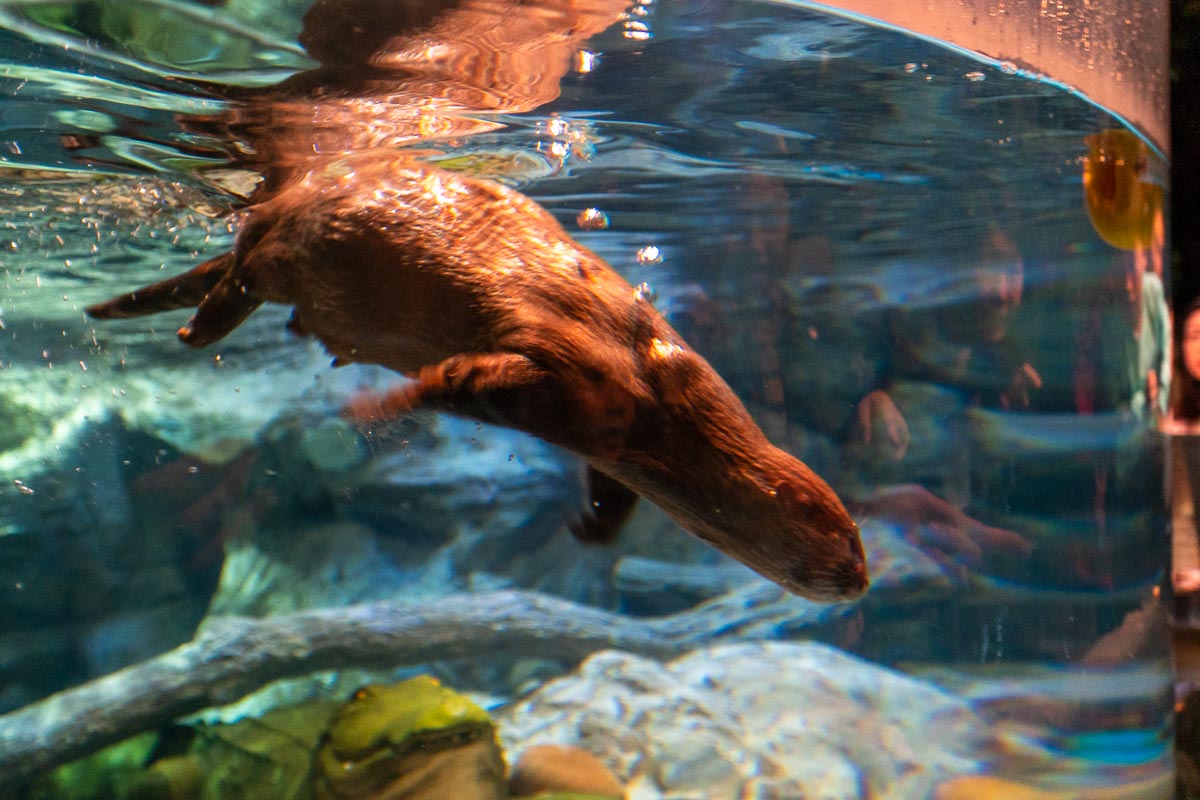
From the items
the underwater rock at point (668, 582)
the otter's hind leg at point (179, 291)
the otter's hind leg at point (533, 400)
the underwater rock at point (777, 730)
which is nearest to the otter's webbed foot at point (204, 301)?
the otter's hind leg at point (179, 291)

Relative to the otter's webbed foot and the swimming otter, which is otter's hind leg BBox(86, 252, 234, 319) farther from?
the swimming otter

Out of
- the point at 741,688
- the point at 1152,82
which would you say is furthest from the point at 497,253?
the point at 1152,82

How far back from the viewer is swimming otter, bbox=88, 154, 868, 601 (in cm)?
161

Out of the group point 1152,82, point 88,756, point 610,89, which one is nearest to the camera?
point 610,89

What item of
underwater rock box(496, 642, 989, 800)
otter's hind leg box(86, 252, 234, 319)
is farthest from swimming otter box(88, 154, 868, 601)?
underwater rock box(496, 642, 989, 800)

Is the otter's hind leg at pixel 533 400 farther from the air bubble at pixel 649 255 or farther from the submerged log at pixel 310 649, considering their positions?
the air bubble at pixel 649 255

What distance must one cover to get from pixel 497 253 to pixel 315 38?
1.05m

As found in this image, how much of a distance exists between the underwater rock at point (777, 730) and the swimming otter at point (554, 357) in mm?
1069

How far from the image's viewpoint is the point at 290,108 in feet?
9.69

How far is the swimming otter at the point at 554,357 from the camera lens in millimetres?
1614

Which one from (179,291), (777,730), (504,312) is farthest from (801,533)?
(179,291)

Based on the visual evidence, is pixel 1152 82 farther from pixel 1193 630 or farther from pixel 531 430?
pixel 1193 630

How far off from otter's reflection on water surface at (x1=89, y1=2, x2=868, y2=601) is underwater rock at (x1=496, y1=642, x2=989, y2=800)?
1.05 meters

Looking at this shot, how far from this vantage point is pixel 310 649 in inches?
135
